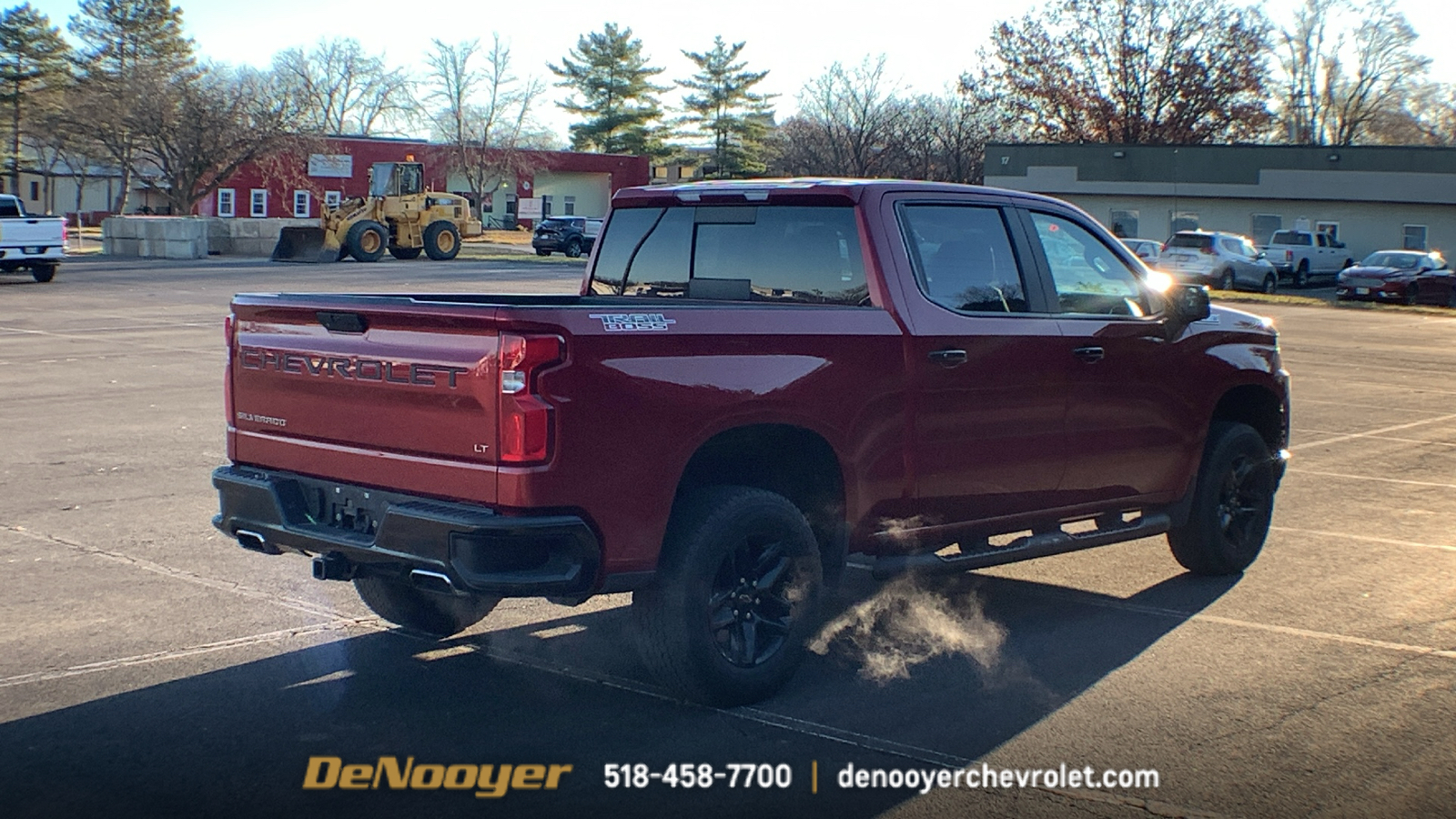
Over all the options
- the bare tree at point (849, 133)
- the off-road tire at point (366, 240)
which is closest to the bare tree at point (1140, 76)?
the bare tree at point (849, 133)

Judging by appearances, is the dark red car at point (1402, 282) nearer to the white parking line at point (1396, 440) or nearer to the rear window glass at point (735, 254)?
→ the white parking line at point (1396, 440)

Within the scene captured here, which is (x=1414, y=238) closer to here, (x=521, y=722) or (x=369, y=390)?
(x=521, y=722)

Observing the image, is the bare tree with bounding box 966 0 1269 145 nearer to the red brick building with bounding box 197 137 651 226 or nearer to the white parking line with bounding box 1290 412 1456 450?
the red brick building with bounding box 197 137 651 226

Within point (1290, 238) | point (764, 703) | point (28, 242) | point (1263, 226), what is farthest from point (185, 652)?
point (1263, 226)

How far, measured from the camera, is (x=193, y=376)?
16719 mm

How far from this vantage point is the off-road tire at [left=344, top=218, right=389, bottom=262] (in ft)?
142

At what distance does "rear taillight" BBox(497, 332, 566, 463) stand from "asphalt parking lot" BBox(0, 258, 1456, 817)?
39.6 inches

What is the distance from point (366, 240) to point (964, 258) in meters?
39.1

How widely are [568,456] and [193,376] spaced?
512 inches

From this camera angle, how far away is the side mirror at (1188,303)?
24.1 feet

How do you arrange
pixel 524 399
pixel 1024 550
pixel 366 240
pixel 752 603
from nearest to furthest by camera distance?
1. pixel 524 399
2. pixel 752 603
3. pixel 1024 550
4. pixel 366 240

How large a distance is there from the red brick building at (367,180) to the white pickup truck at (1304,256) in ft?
94.5

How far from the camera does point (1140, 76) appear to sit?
7600 centimetres

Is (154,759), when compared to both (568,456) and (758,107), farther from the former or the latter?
(758,107)
